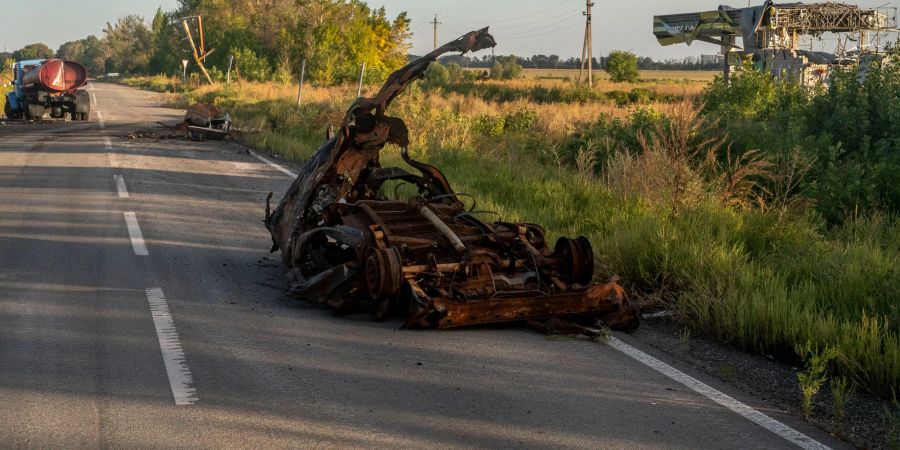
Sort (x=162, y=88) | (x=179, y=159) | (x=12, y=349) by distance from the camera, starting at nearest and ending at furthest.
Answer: (x=12, y=349)
(x=179, y=159)
(x=162, y=88)

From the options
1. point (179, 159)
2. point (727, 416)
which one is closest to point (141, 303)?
point (727, 416)

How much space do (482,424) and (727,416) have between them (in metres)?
1.37

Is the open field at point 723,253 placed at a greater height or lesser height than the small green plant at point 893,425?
greater

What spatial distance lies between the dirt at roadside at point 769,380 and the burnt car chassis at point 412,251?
40 cm

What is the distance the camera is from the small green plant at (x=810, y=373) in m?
5.14

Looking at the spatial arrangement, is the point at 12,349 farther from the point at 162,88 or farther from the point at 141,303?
the point at 162,88

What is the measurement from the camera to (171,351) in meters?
6.00

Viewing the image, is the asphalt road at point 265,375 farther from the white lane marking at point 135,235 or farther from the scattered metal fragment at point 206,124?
the scattered metal fragment at point 206,124

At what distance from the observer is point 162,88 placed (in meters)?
69.6

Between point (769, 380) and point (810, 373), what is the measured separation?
1.31 ft

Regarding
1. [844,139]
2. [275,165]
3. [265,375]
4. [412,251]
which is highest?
[844,139]

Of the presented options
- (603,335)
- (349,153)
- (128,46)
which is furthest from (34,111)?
(128,46)

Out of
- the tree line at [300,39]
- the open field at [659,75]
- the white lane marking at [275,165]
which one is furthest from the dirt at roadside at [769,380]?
the open field at [659,75]

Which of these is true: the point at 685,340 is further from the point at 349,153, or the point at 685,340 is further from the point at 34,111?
the point at 34,111
